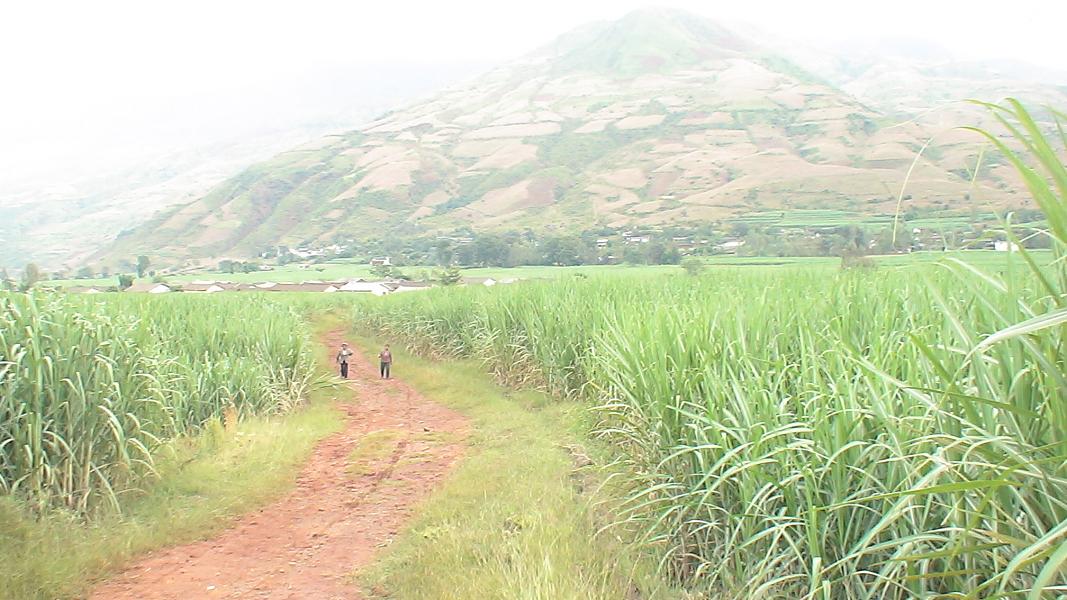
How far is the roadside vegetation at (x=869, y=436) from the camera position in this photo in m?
1.75

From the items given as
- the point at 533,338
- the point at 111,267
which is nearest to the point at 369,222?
the point at 111,267

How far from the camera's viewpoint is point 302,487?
6.98 meters

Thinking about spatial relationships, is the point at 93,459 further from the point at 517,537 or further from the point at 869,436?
the point at 869,436

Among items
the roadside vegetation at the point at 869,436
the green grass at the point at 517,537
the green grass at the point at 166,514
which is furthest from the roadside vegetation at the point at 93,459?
the roadside vegetation at the point at 869,436

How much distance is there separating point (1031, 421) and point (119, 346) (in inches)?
252

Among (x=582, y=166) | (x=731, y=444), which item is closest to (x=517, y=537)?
(x=731, y=444)

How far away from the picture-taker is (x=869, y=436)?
2988 mm

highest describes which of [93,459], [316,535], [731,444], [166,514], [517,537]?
[731,444]

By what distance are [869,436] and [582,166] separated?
11029cm

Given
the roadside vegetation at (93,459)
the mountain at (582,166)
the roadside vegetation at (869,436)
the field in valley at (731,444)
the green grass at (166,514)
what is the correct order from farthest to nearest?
the mountain at (582,166)
the roadside vegetation at (93,459)
the green grass at (166,514)
the field in valley at (731,444)
the roadside vegetation at (869,436)

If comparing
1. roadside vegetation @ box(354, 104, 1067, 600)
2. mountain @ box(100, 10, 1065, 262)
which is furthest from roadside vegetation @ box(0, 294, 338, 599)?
mountain @ box(100, 10, 1065, 262)

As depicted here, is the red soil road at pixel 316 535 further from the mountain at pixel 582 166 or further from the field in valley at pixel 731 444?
the mountain at pixel 582 166

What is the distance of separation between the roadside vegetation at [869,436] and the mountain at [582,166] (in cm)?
4458

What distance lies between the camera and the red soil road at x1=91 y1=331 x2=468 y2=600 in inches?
182
